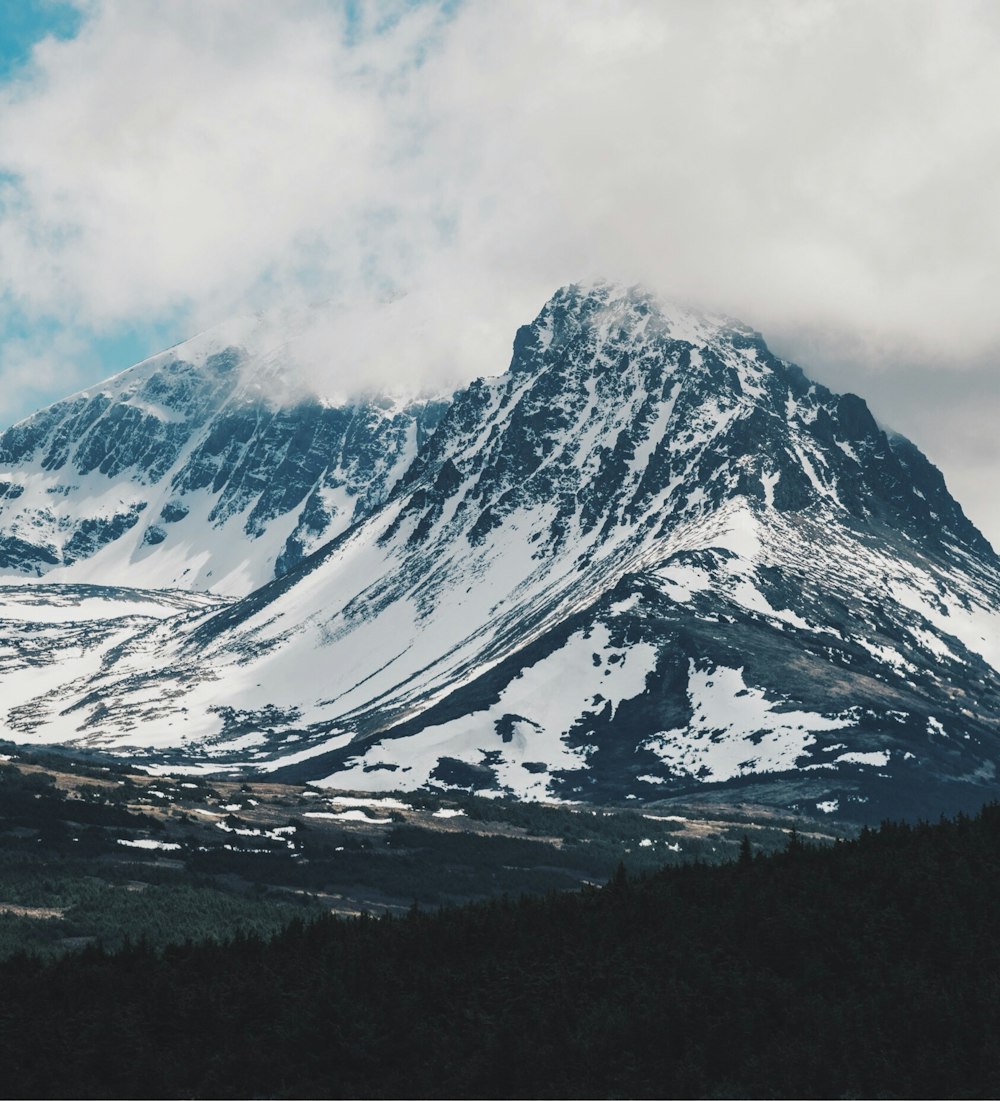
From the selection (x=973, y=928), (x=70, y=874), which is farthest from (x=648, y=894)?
(x=70, y=874)

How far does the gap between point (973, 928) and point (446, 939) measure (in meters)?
40.1

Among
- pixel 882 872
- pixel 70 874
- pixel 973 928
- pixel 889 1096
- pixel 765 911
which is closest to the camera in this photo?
pixel 889 1096

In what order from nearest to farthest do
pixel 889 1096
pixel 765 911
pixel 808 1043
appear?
pixel 889 1096
pixel 808 1043
pixel 765 911

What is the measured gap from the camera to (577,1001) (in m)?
127

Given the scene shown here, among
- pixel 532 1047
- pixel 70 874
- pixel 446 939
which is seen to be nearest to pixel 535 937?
pixel 446 939

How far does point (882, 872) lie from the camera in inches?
6122

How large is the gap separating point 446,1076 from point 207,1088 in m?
14.7

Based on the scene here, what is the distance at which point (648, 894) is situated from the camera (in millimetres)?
158000

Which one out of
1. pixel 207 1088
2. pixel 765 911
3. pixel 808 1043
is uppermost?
pixel 765 911

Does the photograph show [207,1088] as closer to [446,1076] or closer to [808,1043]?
[446,1076]

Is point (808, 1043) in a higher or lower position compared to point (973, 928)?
lower

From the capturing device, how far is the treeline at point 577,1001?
112m

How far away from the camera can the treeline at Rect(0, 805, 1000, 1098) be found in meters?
112

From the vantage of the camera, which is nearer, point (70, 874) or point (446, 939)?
point (446, 939)
